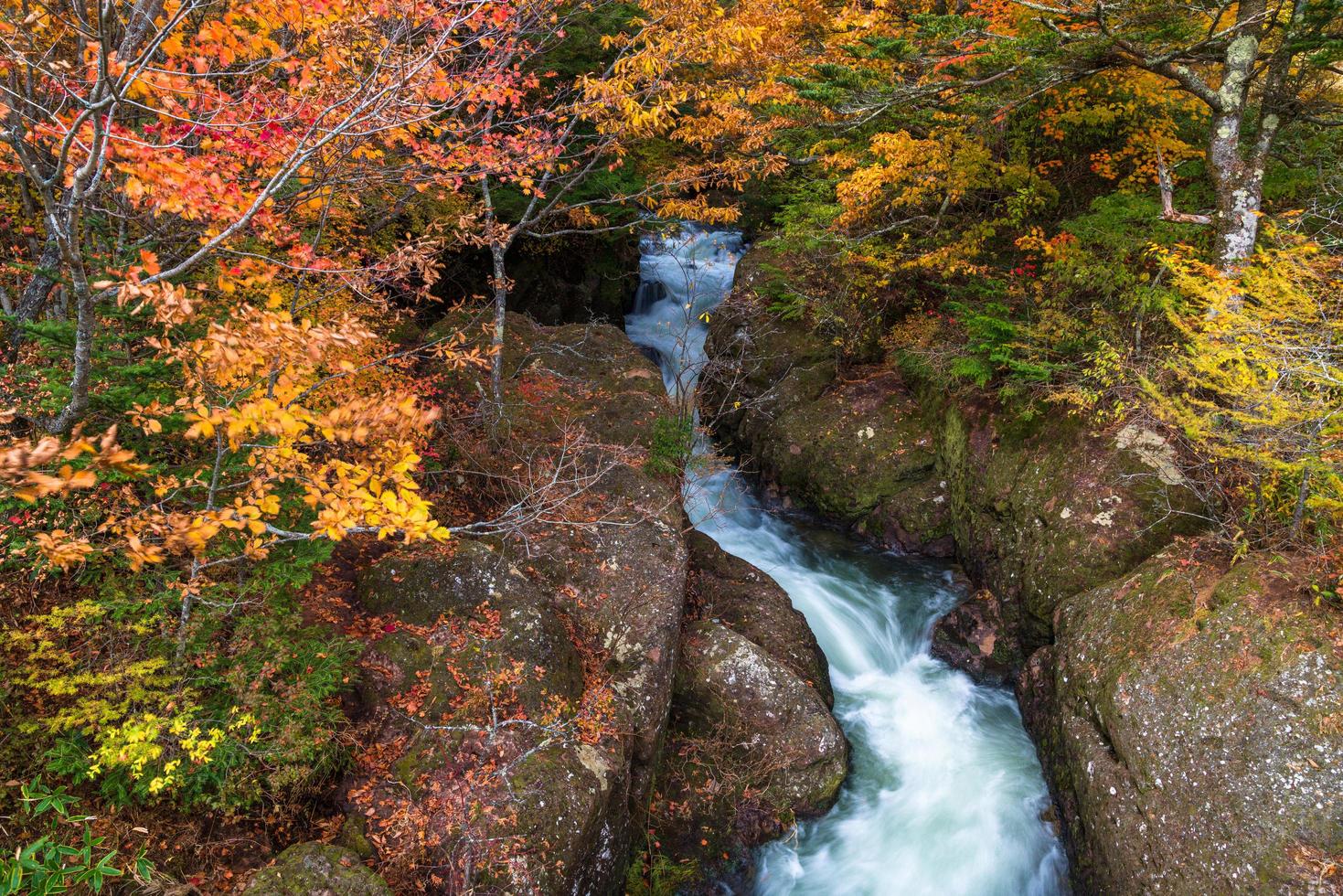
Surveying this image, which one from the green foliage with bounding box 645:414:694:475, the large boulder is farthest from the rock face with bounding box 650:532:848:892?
the green foliage with bounding box 645:414:694:475

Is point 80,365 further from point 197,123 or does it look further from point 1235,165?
point 1235,165

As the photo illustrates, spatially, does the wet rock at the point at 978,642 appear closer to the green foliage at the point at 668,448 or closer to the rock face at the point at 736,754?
the rock face at the point at 736,754

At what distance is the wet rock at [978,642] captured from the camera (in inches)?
340

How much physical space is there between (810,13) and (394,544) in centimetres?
1234

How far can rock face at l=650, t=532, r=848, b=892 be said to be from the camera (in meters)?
6.73

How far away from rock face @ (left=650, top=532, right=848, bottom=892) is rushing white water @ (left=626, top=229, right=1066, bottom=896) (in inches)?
15.0

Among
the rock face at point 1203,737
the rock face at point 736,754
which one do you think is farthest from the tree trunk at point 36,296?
the rock face at point 1203,737

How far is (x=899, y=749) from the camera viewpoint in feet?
26.3

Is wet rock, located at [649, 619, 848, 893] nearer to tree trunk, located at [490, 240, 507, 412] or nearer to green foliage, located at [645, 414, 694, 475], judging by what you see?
green foliage, located at [645, 414, 694, 475]

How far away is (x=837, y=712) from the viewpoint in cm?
848

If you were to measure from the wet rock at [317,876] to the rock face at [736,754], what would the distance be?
10.4 ft

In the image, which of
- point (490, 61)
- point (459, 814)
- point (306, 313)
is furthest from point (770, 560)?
point (490, 61)

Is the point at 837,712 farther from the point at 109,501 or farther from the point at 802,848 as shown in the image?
the point at 109,501

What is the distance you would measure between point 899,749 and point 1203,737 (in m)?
3.35
